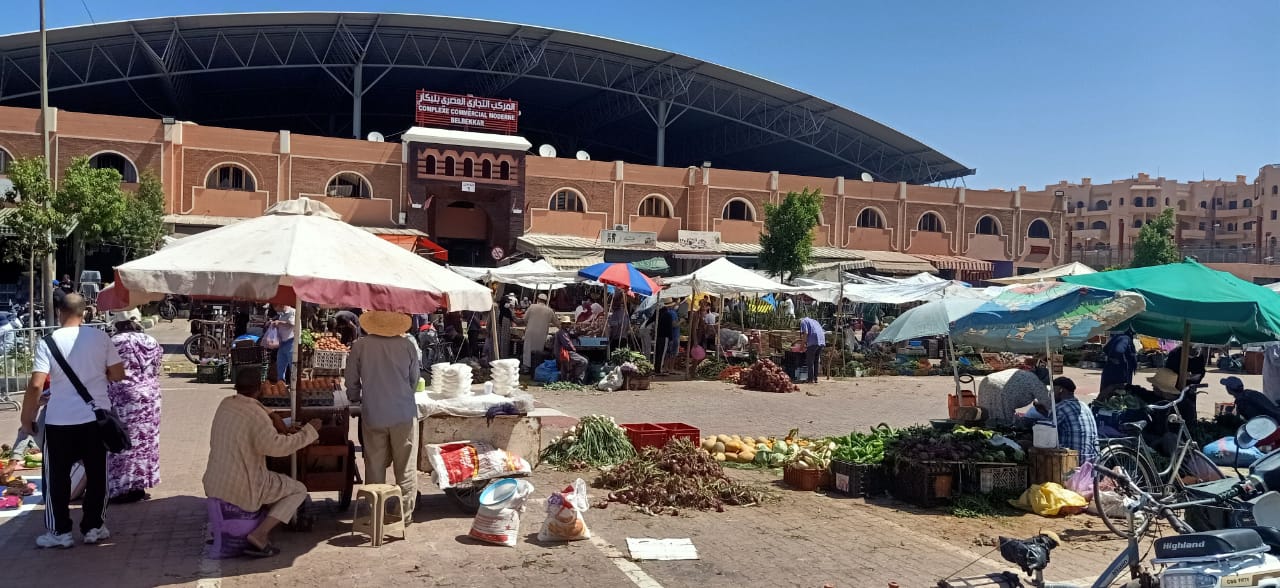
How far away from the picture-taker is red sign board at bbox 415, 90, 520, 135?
3284 centimetres

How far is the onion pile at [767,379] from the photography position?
16.7 meters

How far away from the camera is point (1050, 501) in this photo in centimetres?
775

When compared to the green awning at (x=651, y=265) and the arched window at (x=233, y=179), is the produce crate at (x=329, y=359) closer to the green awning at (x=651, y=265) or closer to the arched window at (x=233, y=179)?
the green awning at (x=651, y=265)

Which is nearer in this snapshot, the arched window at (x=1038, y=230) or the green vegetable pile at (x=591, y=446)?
the green vegetable pile at (x=591, y=446)

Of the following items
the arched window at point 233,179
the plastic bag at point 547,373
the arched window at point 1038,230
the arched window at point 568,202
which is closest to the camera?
the plastic bag at point 547,373

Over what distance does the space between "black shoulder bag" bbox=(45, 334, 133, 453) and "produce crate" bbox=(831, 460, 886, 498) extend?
5.99 metres

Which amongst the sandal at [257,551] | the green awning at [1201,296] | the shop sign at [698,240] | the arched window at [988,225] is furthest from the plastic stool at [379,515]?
the arched window at [988,225]

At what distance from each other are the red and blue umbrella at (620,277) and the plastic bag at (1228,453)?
9.56 metres

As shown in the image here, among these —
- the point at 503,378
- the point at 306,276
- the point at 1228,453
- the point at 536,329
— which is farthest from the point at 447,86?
the point at 306,276

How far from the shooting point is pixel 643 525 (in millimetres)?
7090

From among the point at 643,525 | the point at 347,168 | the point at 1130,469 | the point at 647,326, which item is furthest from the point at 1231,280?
the point at 347,168

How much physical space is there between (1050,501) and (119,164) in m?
30.4

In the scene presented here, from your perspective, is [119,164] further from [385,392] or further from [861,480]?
[861,480]

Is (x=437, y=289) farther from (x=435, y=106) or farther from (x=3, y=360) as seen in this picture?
(x=435, y=106)
